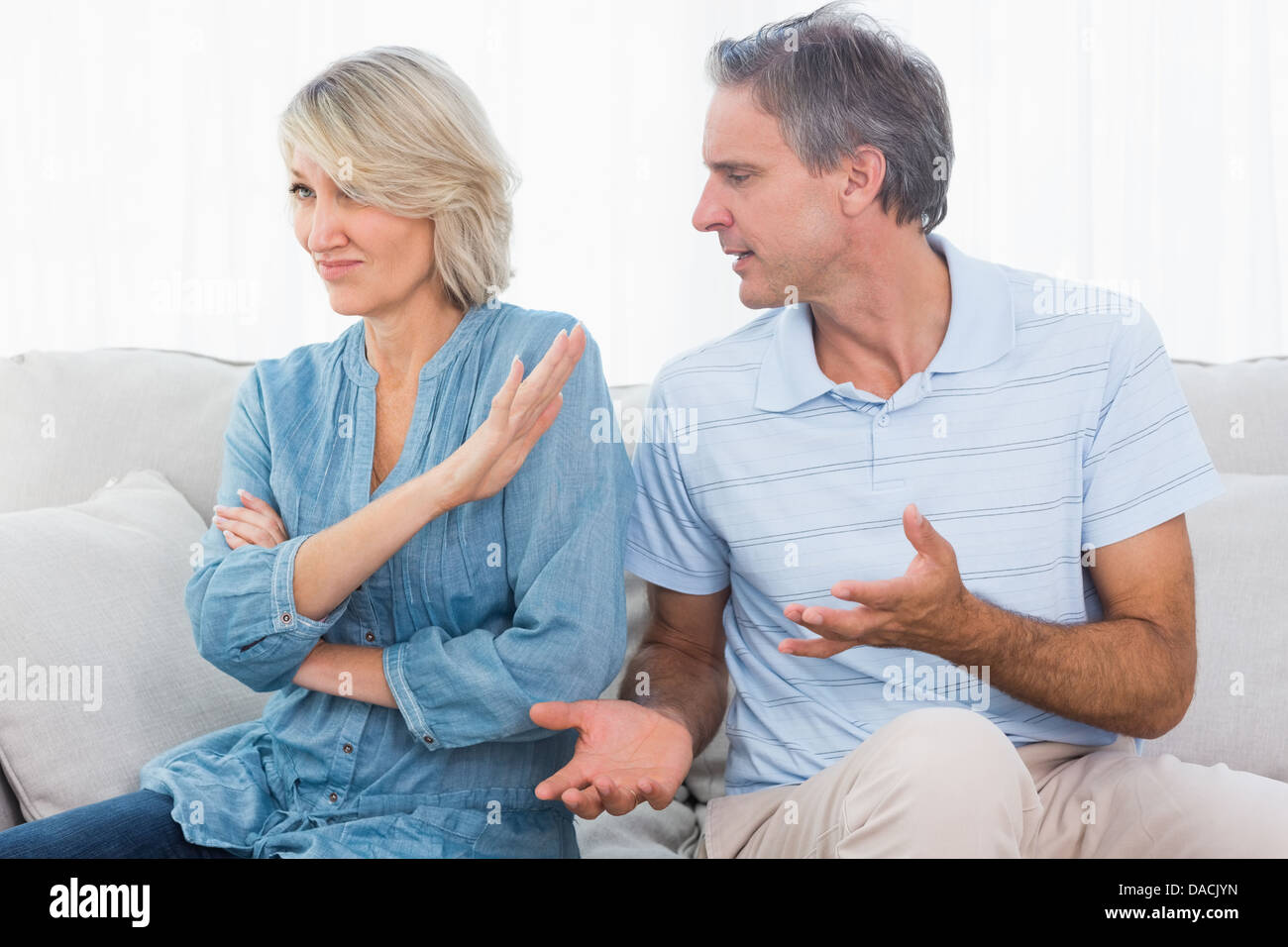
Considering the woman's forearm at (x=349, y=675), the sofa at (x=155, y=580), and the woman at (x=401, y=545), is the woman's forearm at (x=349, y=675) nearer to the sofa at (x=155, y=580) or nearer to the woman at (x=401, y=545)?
the woman at (x=401, y=545)

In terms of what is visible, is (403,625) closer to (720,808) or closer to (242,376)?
(720,808)

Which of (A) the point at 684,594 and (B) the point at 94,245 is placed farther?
(B) the point at 94,245

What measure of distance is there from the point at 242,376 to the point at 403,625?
720mm

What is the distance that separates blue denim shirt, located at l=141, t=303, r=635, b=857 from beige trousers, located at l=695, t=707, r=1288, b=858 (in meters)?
0.23

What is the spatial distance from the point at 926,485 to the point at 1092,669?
25 centimetres

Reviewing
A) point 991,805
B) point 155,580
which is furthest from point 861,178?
point 155,580

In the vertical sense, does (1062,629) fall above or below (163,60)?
below

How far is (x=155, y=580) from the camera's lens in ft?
4.49

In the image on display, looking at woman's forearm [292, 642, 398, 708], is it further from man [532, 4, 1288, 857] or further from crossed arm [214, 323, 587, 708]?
man [532, 4, 1288, 857]

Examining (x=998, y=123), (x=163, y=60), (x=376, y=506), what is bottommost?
(x=376, y=506)

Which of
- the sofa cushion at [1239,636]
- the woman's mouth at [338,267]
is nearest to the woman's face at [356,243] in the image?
the woman's mouth at [338,267]
